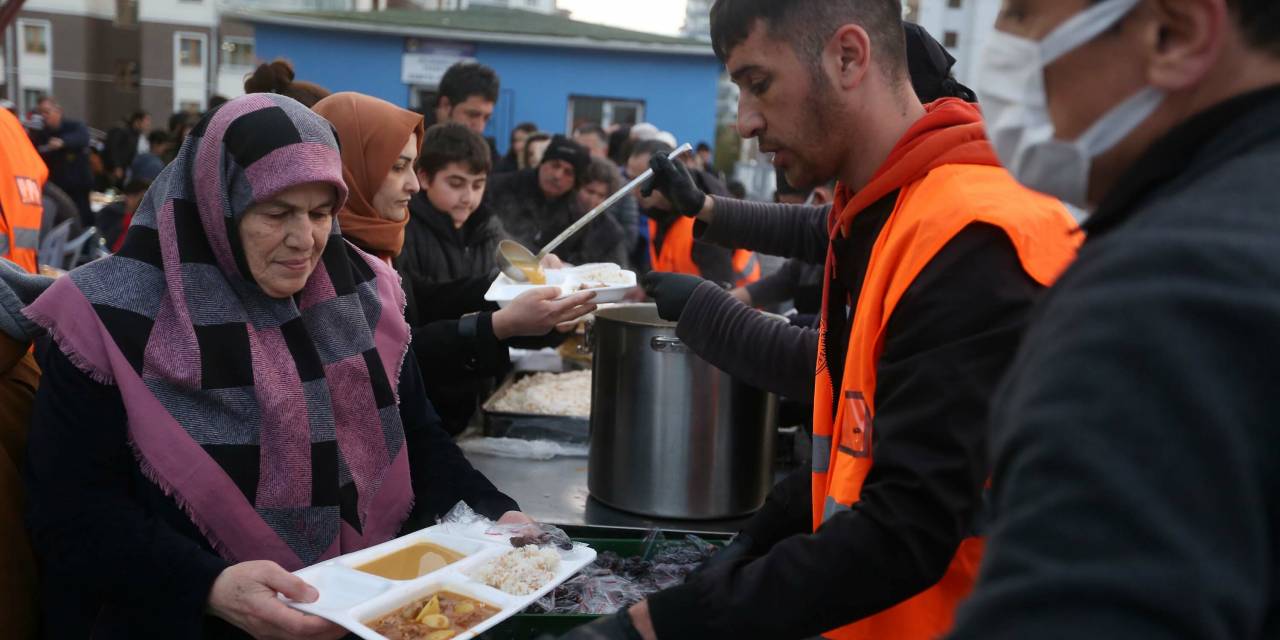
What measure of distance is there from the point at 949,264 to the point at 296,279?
127cm

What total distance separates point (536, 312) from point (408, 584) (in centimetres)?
119

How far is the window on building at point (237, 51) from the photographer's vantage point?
1045 inches

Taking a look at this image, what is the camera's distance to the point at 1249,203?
0.54m

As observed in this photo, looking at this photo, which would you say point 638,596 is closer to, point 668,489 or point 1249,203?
point 668,489

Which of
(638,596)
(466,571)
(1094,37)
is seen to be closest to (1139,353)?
(1094,37)

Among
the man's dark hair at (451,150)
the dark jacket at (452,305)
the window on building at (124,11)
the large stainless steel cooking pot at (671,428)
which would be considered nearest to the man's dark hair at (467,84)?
the dark jacket at (452,305)

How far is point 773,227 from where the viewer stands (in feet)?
9.18

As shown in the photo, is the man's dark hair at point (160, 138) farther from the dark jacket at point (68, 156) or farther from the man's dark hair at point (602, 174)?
the man's dark hair at point (602, 174)

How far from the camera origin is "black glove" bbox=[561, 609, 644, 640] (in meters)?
1.08

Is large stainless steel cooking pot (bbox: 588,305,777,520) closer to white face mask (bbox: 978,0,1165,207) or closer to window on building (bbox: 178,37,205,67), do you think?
white face mask (bbox: 978,0,1165,207)

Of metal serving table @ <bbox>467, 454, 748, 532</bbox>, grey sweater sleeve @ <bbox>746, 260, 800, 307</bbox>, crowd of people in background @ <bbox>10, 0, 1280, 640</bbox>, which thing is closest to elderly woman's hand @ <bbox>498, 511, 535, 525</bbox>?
crowd of people in background @ <bbox>10, 0, 1280, 640</bbox>

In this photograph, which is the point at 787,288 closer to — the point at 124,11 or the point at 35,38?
the point at 35,38

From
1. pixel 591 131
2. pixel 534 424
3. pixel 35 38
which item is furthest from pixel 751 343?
pixel 35 38

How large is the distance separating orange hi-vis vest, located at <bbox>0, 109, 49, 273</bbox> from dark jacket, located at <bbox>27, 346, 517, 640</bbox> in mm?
1915
